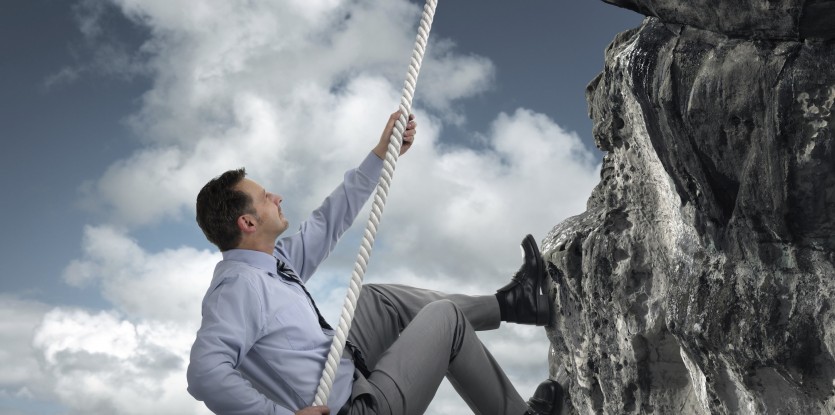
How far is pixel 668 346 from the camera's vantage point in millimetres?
3348

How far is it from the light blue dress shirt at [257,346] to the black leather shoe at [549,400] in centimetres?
122

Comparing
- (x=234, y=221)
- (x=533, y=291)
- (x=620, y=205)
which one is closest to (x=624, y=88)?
(x=620, y=205)

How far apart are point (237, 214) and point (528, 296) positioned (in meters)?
1.48

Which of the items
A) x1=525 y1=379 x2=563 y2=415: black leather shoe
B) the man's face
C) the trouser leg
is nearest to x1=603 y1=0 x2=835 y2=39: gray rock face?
the man's face

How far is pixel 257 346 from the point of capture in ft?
9.70

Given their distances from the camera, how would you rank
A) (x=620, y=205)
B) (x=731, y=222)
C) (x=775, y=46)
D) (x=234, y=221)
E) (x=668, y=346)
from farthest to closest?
(x=620, y=205), (x=668, y=346), (x=234, y=221), (x=731, y=222), (x=775, y=46)

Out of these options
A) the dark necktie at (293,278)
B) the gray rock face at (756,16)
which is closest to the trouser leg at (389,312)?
the dark necktie at (293,278)

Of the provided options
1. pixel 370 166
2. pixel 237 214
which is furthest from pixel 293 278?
pixel 370 166

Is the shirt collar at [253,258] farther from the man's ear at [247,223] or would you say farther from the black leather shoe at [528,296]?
the black leather shoe at [528,296]

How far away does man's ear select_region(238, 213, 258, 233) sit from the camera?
3117 millimetres

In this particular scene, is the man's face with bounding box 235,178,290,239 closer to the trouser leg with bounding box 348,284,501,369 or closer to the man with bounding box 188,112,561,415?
the man with bounding box 188,112,561,415

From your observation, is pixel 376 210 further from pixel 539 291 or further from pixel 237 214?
pixel 539 291

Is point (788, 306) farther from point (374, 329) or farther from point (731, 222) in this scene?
point (374, 329)

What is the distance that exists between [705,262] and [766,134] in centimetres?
53
